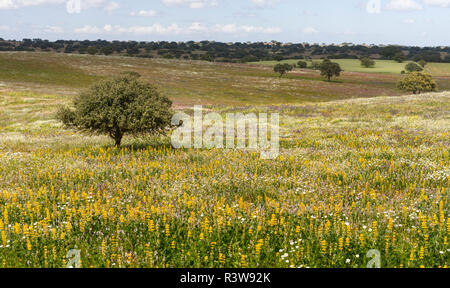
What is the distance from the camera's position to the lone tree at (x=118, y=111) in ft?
53.2

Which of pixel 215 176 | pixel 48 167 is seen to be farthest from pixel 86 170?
pixel 215 176

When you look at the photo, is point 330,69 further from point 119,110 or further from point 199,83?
point 119,110

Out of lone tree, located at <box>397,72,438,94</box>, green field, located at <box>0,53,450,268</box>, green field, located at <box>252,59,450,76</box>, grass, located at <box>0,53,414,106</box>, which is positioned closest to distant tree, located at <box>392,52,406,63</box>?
green field, located at <box>252,59,450,76</box>

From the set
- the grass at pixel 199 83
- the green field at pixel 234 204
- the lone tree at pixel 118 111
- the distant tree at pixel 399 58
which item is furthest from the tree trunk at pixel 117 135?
the distant tree at pixel 399 58

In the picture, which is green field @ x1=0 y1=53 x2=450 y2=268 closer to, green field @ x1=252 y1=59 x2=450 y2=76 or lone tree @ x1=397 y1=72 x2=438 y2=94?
lone tree @ x1=397 y1=72 x2=438 y2=94

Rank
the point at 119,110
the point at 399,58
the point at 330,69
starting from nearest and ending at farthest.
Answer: the point at 119,110, the point at 330,69, the point at 399,58

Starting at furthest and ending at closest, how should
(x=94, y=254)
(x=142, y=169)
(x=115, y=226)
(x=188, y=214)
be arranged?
(x=142, y=169) < (x=188, y=214) < (x=115, y=226) < (x=94, y=254)

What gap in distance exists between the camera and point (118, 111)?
1614cm

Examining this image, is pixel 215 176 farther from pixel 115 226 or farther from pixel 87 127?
pixel 87 127

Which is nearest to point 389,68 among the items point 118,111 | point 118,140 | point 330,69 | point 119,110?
point 330,69

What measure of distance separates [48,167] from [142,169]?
3.61 meters

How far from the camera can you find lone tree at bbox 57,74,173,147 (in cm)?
1623

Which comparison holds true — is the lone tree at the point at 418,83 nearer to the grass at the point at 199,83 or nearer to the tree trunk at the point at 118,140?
the grass at the point at 199,83
